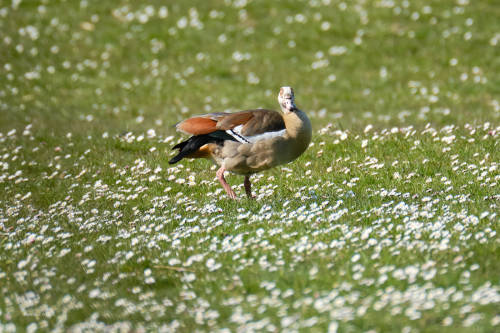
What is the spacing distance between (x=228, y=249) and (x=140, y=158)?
5.83 meters

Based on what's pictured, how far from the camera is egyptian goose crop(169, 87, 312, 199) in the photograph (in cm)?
927

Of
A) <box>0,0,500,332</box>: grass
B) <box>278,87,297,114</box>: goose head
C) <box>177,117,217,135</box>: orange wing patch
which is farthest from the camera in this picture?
<box>177,117,217,135</box>: orange wing patch

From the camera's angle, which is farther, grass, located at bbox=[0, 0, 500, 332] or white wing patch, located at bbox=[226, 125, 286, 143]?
white wing patch, located at bbox=[226, 125, 286, 143]

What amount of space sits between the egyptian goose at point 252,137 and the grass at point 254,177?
2.09ft

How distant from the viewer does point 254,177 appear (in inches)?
453

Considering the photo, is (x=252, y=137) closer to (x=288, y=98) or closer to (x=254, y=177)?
(x=288, y=98)

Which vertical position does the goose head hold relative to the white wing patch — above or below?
above

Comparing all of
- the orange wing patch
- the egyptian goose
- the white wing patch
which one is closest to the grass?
the egyptian goose

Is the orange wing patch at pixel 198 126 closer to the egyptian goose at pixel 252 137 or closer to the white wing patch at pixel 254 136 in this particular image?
the egyptian goose at pixel 252 137

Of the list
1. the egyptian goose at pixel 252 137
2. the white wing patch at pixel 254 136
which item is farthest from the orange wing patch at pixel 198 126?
the white wing patch at pixel 254 136

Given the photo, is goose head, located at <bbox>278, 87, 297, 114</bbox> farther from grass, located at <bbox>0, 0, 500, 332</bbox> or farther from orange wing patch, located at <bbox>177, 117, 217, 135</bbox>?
grass, located at <bbox>0, 0, 500, 332</bbox>

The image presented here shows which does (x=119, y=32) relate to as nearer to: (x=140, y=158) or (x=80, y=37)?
(x=80, y=37)

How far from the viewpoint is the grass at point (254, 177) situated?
6.20 m

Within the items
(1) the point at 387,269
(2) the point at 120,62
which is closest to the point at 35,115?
(2) the point at 120,62
